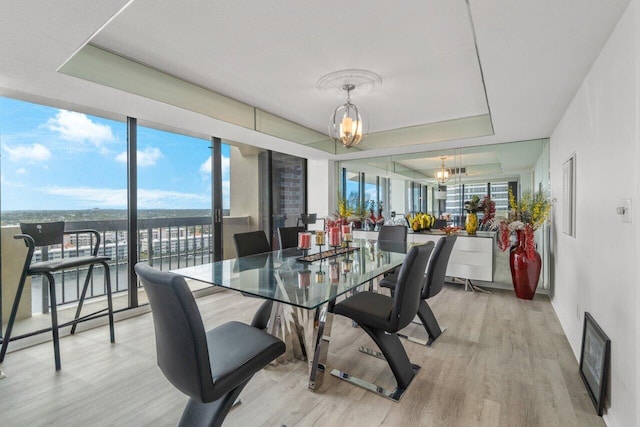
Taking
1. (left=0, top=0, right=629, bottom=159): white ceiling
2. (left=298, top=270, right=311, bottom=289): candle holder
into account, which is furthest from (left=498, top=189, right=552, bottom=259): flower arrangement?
(left=298, top=270, right=311, bottom=289): candle holder

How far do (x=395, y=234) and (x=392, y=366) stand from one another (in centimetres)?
227

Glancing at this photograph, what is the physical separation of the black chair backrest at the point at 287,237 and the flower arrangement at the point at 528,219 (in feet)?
8.62

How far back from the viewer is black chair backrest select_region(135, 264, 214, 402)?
110 centimetres

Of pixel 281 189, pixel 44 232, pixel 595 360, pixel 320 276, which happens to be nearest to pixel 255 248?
pixel 320 276

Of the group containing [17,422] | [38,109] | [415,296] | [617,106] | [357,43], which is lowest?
[17,422]

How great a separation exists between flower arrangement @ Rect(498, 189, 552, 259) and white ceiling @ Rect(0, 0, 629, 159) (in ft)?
3.03

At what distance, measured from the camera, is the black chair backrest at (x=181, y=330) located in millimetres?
1099

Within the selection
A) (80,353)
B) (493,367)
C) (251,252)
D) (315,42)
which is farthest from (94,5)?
(493,367)

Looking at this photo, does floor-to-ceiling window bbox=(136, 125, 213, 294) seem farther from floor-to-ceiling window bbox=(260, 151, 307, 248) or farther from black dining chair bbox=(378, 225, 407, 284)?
black dining chair bbox=(378, 225, 407, 284)

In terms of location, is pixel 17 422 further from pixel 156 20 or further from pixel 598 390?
pixel 598 390

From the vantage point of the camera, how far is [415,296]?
1.99 metres

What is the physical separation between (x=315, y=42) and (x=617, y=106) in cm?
184

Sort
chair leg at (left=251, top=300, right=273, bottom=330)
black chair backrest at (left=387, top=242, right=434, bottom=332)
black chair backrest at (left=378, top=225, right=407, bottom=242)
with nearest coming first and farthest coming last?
black chair backrest at (left=387, top=242, right=434, bottom=332)
chair leg at (left=251, top=300, right=273, bottom=330)
black chair backrest at (left=378, top=225, right=407, bottom=242)

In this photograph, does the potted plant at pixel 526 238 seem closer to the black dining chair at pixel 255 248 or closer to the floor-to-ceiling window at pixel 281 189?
the black dining chair at pixel 255 248
